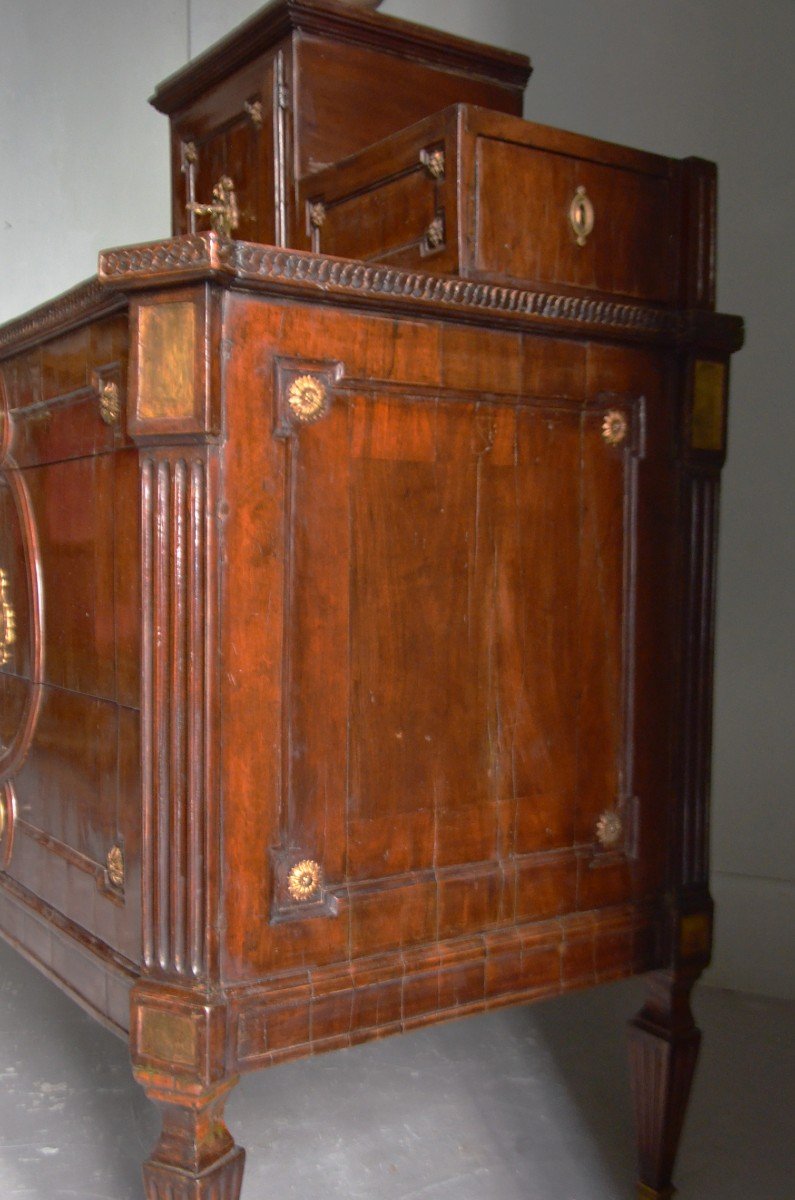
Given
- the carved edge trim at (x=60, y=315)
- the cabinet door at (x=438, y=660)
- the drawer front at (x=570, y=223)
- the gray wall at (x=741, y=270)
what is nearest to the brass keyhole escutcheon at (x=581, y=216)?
the drawer front at (x=570, y=223)

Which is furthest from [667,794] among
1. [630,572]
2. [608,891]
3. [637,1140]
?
[637,1140]

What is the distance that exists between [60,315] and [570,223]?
0.61 metres

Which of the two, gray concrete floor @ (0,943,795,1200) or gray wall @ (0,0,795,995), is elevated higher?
gray wall @ (0,0,795,995)

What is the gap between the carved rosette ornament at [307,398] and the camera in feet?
4.18

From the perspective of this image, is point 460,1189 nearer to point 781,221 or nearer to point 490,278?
point 490,278

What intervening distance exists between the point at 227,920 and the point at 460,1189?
72 centimetres

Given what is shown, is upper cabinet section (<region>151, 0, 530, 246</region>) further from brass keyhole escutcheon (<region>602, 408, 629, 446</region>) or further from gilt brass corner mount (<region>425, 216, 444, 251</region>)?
brass keyhole escutcheon (<region>602, 408, 629, 446</region>)

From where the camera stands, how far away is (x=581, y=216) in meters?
1.51

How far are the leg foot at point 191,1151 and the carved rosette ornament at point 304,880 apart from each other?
20 centimetres

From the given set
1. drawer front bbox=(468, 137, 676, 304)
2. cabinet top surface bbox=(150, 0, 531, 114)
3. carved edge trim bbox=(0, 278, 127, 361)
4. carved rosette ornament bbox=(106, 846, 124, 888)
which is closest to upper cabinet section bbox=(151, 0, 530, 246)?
cabinet top surface bbox=(150, 0, 531, 114)

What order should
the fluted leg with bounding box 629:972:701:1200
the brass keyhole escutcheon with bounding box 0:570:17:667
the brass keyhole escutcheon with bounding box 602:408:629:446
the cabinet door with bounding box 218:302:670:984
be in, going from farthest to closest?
the brass keyhole escutcheon with bounding box 0:570:17:667 < the fluted leg with bounding box 629:972:701:1200 < the brass keyhole escutcheon with bounding box 602:408:629:446 < the cabinet door with bounding box 218:302:670:984

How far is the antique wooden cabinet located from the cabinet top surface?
3cm

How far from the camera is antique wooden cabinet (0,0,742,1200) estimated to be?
1.24 meters

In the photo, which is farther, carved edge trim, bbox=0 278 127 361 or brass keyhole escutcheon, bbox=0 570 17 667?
brass keyhole escutcheon, bbox=0 570 17 667
